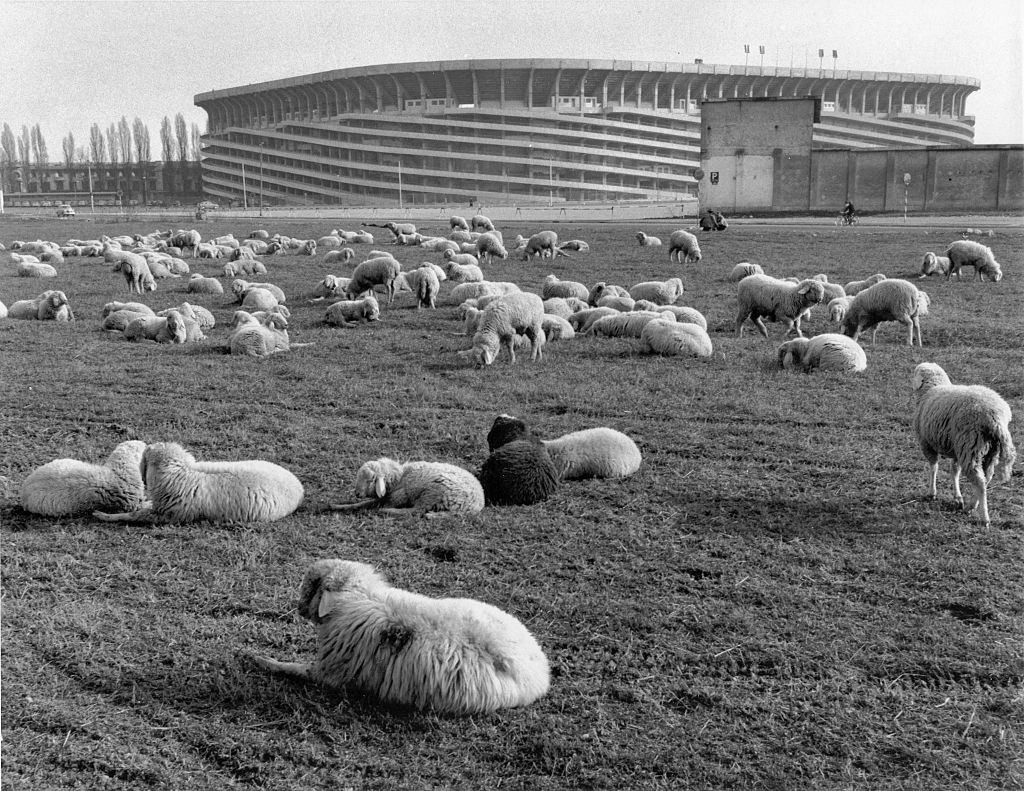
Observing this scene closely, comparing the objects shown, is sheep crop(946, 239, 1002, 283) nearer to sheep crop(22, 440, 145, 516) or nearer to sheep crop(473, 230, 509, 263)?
sheep crop(473, 230, 509, 263)

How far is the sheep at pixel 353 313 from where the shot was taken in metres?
16.3

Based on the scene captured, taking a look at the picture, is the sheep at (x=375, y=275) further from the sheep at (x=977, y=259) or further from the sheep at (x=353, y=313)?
the sheep at (x=977, y=259)

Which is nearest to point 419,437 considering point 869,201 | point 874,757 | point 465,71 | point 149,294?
point 874,757

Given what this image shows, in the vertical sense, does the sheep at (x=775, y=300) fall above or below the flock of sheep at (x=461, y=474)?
above

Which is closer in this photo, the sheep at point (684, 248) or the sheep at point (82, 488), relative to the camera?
the sheep at point (82, 488)

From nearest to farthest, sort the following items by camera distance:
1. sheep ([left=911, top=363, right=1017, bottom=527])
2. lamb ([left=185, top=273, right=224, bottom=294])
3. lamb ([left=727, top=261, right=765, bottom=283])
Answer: sheep ([left=911, top=363, right=1017, bottom=527]), lamb ([left=185, top=273, right=224, bottom=294]), lamb ([left=727, top=261, right=765, bottom=283])

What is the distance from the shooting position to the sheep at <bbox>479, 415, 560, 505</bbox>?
7.24 meters

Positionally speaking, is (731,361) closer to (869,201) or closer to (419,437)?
(419,437)

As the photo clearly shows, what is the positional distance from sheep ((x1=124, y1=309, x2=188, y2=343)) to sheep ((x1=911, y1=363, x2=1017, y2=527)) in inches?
443

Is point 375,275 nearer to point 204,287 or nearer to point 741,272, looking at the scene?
point 204,287

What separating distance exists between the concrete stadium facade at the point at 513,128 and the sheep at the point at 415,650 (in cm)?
10736

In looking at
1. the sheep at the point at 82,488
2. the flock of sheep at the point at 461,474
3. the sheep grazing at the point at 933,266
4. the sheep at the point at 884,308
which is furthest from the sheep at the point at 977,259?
the sheep at the point at 82,488

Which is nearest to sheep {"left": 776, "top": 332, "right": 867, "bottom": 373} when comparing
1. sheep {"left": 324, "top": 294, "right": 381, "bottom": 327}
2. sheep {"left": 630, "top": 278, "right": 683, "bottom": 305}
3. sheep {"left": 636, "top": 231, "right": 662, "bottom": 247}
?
sheep {"left": 630, "top": 278, "right": 683, "bottom": 305}

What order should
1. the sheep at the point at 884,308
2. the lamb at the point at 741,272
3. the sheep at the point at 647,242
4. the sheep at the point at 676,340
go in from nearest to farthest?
the sheep at the point at 676,340, the sheep at the point at 884,308, the lamb at the point at 741,272, the sheep at the point at 647,242
